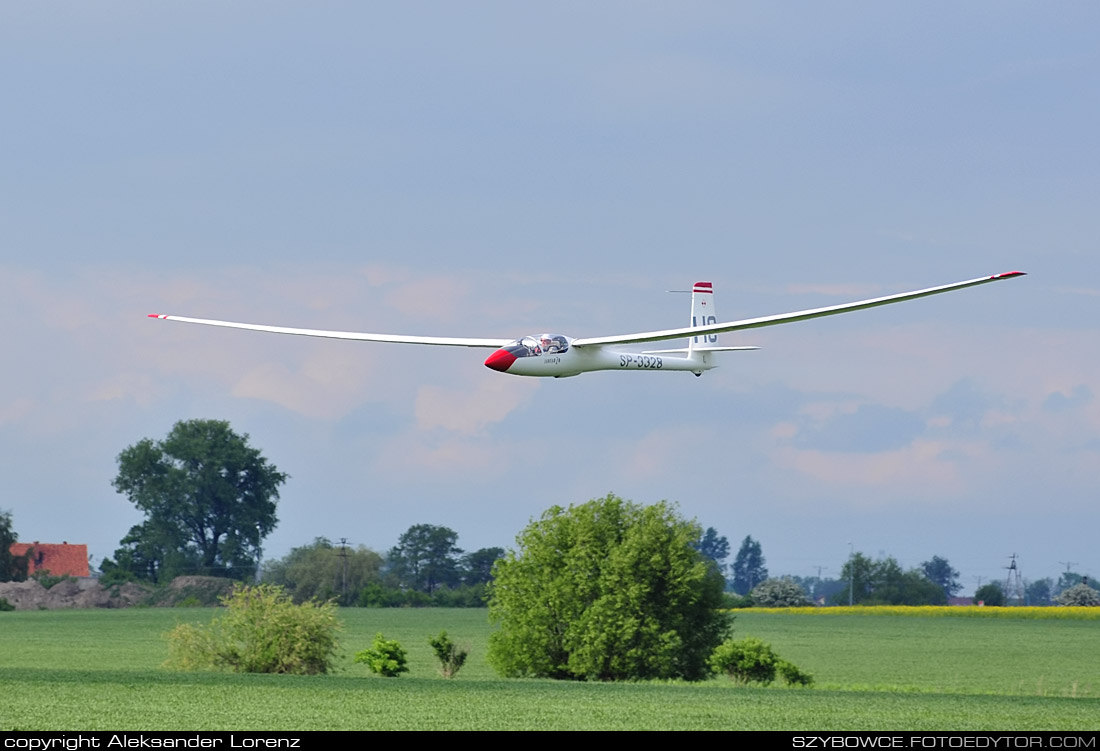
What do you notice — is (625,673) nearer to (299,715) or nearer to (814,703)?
(814,703)

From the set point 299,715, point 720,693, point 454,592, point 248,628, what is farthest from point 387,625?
point 299,715

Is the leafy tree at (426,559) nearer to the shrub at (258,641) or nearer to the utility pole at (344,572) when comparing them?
the utility pole at (344,572)

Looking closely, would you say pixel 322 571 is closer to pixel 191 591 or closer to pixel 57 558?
pixel 191 591

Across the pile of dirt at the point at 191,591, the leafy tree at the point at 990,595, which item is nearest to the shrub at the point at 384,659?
the pile of dirt at the point at 191,591

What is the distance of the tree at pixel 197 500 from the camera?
11819 centimetres

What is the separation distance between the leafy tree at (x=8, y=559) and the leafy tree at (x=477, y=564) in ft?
129

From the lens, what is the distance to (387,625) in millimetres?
88875

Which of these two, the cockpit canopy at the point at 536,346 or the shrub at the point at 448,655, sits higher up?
the cockpit canopy at the point at 536,346

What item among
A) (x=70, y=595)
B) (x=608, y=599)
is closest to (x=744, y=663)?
(x=608, y=599)

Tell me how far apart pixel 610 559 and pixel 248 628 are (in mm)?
12472

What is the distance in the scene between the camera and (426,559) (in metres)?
129

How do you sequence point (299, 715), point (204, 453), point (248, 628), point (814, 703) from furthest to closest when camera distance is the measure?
point (204, 453)
point (248, 628)
point (814, 703)
point (299, 715)

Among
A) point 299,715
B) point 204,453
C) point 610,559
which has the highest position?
point 204,453

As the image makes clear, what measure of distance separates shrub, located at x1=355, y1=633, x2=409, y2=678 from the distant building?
325ft
